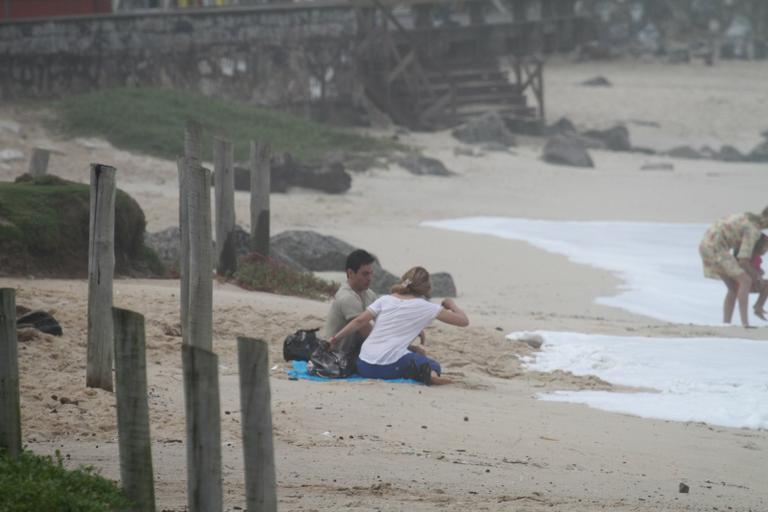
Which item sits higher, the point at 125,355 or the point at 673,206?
the point at 125,355

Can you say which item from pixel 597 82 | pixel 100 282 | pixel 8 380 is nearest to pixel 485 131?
pixel 597 82

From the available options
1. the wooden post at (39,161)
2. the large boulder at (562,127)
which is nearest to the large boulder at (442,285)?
the wooden post at (39,161)

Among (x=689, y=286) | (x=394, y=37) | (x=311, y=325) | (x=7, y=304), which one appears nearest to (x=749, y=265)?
(x=689, y=286)

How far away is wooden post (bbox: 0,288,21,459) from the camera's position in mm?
6547

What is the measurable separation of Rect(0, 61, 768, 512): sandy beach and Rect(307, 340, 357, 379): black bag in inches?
11.4

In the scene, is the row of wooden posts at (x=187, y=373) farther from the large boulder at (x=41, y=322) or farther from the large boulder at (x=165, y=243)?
the large boulder at (x=165, y=243)

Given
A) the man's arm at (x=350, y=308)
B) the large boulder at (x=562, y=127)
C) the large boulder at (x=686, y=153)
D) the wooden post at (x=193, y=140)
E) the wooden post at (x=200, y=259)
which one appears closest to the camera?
A: the wooden post at (x=200, y=259)

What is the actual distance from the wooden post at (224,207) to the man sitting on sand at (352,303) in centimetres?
319

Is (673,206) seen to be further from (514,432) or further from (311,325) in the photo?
(514,432)

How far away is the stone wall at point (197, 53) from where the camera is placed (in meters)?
26.1

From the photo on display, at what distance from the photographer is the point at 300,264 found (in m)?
15.5

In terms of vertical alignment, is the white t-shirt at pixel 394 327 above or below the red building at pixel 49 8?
below

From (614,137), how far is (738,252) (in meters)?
17.7

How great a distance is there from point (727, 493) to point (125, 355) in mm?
3127
